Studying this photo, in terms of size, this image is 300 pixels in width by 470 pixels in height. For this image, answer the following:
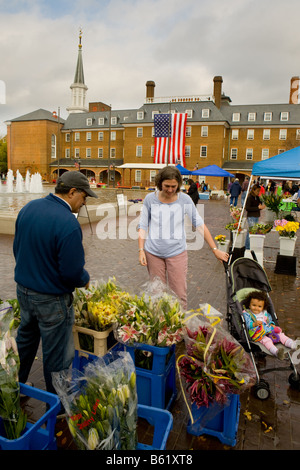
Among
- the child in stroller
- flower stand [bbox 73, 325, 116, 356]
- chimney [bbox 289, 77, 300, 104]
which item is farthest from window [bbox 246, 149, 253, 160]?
flower stand [bbox 73, 325, 116, 356]

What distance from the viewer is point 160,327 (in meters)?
2.71

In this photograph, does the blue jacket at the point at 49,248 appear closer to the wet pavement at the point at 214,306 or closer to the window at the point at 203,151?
the wet pavement at the point at 214,306

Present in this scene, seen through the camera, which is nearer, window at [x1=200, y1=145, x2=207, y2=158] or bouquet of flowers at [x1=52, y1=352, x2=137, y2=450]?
bouquet of flowers at [x1=52, y1=352, x2=137, y2=450]

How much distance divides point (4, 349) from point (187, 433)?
1.74 metres

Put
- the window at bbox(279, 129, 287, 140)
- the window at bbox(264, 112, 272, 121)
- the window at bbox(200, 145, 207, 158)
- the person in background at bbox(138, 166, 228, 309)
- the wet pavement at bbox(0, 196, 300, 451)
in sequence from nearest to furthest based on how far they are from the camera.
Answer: the wet pavement at bbox(0, 196, 300, 451), the person in background at bbox(138, 166, 228, 309), the window at bbox(279, 129, 287, 140), the window at bbox(200, 145, 207, 158), the window at bbox(264, 112, 272, 121)

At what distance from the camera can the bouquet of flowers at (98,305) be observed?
2885 mm

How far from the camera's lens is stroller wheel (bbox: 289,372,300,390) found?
341 cm

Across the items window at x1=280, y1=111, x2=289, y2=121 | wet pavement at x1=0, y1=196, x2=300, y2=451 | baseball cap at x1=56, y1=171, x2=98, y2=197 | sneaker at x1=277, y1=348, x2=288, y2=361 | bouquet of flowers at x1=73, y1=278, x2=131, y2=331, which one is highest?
window at x1=280, y1=111, x2=289, y2=121

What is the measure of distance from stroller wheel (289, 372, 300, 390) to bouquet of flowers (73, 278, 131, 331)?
6.52 ft

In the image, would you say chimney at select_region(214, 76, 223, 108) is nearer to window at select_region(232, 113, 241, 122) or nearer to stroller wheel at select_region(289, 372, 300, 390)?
window at select_region(232, 113, 241, 122)

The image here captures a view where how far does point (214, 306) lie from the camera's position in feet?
18.5

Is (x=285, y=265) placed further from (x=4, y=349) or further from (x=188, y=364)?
(x=4, y=349)

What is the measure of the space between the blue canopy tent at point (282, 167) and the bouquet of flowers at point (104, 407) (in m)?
6.06
